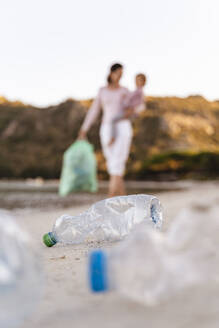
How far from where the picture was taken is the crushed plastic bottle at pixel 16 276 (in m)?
1.01

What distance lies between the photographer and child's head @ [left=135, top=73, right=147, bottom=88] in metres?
5.39

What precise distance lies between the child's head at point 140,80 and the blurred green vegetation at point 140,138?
19.1m

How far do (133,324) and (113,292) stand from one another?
0.14 meters

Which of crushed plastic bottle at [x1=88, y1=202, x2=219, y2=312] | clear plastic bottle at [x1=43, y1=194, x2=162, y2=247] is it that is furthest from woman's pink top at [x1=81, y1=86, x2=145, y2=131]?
crushed plastic bottle at [x1=88, y1=202, x2=219, y2=312]

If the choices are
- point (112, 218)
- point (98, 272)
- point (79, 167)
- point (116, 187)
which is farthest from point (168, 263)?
point (79, 167)

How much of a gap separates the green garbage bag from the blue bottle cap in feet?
20.9

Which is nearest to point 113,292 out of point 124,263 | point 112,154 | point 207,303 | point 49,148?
point 124,263

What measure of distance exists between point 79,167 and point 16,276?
22.8ft

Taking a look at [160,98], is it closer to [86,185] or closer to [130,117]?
[86,185]

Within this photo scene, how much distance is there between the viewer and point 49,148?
109 feet

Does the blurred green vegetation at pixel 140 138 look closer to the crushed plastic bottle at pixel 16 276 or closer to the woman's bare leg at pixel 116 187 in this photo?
the woman's bare leg at pixel 116 187

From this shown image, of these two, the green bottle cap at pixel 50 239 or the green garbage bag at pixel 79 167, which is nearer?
the green bottle cap at pixel 50 239

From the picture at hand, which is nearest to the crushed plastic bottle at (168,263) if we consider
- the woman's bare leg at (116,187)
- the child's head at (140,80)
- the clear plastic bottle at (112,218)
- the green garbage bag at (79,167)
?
the clear plastic bottle at (112,218)

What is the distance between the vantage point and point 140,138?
34.2m
